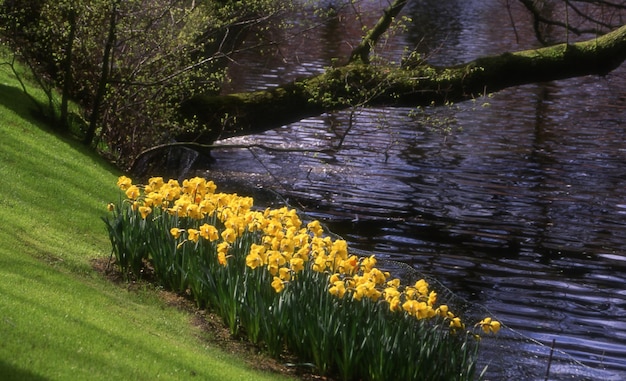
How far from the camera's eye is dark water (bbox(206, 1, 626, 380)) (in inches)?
444

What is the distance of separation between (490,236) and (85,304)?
8.09 meters

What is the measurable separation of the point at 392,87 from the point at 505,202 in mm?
2794

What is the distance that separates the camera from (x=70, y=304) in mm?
7785

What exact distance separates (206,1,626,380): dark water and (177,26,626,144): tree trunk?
53cm

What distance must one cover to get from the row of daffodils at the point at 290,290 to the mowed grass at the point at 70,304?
0.38m

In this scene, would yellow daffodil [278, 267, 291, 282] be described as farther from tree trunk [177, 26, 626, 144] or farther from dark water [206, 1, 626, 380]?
tree trunk [177, 26, 626, 144]

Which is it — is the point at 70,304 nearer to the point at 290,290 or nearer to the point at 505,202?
the point at 290,290

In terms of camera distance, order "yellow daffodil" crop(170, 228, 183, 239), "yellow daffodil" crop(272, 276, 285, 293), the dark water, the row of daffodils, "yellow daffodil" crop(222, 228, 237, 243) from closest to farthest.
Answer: the row of daffodils, "yellow daffodil" crop(272, 276, 285, 293), "yellow daffodil" crop(222, 228, 237, 243), "yellow daffodil" crop(170, 228, 183, 239), the dark water

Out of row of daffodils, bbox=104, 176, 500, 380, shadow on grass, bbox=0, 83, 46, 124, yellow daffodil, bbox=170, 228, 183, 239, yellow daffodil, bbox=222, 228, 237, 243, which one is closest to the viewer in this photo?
row of daffodils, bbox=104, 176, 500, 380

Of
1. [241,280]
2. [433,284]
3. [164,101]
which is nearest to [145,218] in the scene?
[241,280]

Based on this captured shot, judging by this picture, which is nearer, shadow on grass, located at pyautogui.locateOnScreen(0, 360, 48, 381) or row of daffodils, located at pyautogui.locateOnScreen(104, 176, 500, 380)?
shadow on grass, located at pyautogui.locateOnScreen(0, 360, 48, 381)

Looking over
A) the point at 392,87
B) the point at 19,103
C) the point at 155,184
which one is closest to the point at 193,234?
the point at 155,184

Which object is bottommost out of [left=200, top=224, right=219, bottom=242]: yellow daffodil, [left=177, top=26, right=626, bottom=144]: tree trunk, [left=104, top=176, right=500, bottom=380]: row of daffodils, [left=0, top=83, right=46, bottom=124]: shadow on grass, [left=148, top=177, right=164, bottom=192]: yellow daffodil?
[left=104, top=176, right=500, bottom=380]: row of daffodils

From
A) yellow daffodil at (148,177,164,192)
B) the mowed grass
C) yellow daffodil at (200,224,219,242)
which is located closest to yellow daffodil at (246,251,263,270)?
yellow daffodil at (200,224,219,242)
